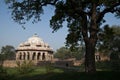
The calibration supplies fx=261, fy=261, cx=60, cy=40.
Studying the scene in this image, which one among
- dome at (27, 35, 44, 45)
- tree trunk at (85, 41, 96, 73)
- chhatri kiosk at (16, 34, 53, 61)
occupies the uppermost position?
dome at (27, 35, 44, 45)

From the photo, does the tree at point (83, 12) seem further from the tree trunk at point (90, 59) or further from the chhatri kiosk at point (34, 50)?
the chhatri kiosk at point (34, 50)

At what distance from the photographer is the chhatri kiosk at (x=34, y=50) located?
61.3 metres

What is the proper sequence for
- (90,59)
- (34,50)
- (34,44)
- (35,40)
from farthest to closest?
→ (35,40)
(34,50)
(34,44)
(90,59)

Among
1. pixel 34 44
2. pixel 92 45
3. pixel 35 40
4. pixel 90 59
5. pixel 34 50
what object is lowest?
pixel 90 59

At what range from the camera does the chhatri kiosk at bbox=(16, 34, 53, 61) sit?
2413 inches

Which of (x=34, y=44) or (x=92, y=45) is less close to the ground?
(x=34, y=44)

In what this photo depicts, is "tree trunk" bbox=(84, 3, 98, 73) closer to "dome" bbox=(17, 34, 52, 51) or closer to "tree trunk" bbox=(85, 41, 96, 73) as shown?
"tree trunk" bbox=(85, 41, 96, 73)

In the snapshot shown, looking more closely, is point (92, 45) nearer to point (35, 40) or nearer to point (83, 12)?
point (83, 12)

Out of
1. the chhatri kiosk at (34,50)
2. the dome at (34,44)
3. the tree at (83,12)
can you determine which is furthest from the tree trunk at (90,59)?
the dome at (34,44)

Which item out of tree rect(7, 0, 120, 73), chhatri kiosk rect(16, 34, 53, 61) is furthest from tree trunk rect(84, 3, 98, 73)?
chhatri kiosk rect(16, 34, 53, 61)

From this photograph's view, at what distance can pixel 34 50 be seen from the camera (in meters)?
61.3

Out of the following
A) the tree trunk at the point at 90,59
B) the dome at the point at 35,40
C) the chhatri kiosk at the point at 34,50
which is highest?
the dome at the point at 35,40

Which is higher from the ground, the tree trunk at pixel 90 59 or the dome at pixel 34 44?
the dome at pixel 34 44

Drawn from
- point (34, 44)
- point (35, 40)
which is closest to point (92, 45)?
point (34, 44)
